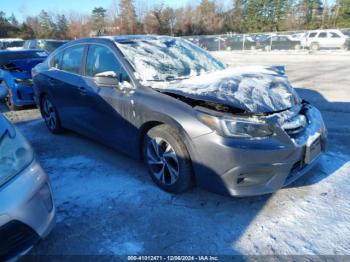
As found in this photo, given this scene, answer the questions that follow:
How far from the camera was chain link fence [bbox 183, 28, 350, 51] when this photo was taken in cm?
2380

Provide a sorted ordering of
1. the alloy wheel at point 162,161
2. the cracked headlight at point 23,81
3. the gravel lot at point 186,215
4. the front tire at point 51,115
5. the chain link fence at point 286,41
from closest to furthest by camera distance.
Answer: the gravel lot at point 186,215
the alloy wheel at point 162,161
the front tire at point 51,115
the cracked headlight at point 23,81
the chain link fence at point 286,41

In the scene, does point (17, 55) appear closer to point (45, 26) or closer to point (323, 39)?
point (323, 39)

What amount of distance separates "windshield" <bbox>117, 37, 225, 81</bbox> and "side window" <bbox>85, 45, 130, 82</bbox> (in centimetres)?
15

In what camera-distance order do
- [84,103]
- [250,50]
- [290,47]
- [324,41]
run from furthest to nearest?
[250,50] → [290,47] → [324,41] → [84,103]

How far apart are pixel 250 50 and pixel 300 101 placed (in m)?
26.8

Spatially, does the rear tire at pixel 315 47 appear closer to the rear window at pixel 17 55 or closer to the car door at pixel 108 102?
the rear window at pixel 17 55

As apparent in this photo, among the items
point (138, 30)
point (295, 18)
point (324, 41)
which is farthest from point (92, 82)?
point (295, 18)

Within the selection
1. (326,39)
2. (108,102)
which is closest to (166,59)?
(108,102)

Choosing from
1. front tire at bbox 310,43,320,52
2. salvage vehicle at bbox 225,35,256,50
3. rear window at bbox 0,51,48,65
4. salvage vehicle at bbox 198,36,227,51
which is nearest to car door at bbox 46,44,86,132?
rear window at bbox 0,51,48,65

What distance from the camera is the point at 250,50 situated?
1144 inches

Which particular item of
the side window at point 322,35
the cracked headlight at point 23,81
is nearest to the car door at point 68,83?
the cracked headlight at point 23,81

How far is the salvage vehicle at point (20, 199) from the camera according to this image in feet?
6.85

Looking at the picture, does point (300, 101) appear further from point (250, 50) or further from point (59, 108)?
point (250, 50)

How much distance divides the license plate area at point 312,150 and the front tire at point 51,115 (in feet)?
12.6
